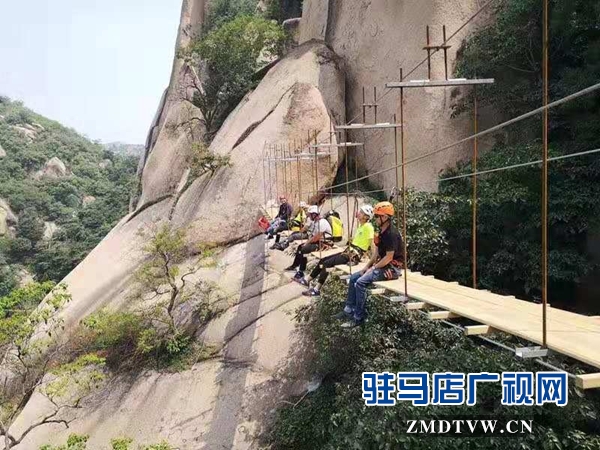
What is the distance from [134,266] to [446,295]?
777 cm

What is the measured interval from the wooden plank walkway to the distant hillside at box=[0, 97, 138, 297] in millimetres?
15358

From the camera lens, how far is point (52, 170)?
27.8 meters

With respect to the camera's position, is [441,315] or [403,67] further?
[403,67]

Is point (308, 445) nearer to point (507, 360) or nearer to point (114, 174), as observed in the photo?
point (507, 360)

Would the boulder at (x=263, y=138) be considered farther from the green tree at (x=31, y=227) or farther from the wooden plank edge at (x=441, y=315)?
the green tree at (x=31, y=227)

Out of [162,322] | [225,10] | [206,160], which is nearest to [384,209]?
[162,322]

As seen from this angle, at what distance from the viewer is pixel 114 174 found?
2669 centimetres

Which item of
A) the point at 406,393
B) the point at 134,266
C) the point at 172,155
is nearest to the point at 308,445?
the point at 406,393

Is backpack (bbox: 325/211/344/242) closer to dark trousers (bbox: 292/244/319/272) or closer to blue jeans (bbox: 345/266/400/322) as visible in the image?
dark trousers (bbox: 292/244/319/272)

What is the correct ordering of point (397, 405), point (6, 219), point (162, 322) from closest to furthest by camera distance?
point (397, 405)
point (162, 322)
point (6, 219)

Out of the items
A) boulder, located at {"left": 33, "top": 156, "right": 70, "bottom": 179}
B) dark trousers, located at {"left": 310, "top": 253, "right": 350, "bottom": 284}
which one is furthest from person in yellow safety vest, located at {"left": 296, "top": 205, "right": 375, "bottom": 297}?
boulder, located at {"left": 33, "top": 156, "right": 70, "bottom": 179}

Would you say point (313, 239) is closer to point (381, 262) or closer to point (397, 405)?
point (381, 262)

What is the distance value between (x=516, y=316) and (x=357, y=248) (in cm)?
190

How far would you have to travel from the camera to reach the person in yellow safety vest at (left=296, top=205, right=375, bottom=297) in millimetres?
3734
